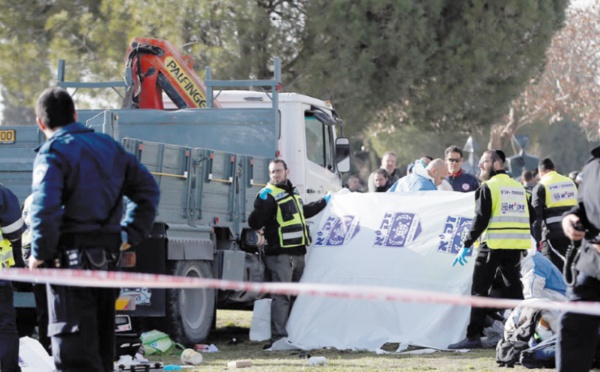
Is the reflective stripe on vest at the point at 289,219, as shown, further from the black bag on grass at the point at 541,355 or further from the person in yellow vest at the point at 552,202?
the person in yellow vest at the point at 552,202

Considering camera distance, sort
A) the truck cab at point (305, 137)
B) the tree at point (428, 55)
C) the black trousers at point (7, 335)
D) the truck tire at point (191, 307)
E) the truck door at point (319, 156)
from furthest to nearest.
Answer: the tree at point (428, 55) < the truck door at point (319, 156) < the truck cab at point (305, 137) < the truck tire at point (191, 307) < the black trousers at point (7, 335)

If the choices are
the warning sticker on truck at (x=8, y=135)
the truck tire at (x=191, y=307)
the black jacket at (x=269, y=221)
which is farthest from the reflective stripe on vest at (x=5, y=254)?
the black jacket at (x=269, y=221)

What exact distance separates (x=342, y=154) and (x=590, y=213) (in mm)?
8993

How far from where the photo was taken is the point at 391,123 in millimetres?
30922

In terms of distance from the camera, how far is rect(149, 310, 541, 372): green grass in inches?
399

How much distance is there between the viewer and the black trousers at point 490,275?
1123 cm

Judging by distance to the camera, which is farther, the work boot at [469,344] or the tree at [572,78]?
the tree at [572,78]

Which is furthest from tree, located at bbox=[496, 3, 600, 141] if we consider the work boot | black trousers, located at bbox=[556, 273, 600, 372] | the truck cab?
black trousers, located at bbox=[556, 273, 600, 372]

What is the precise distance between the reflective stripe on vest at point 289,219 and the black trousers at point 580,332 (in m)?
5.83

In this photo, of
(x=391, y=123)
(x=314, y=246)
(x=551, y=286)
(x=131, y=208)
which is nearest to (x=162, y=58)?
(x=314, y=246)

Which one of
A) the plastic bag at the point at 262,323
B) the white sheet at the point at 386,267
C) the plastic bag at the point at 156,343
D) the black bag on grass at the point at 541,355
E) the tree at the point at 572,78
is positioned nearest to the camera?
the black bag on grass at the point at 541,355

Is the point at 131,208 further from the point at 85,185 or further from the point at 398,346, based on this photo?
the point at 398,346

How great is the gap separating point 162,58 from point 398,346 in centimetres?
560

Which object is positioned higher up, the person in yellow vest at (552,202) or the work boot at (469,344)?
the person in yellow vest at (552,202)
